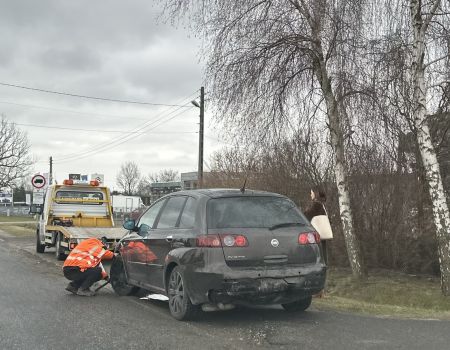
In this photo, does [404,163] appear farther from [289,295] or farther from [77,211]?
[77,211]

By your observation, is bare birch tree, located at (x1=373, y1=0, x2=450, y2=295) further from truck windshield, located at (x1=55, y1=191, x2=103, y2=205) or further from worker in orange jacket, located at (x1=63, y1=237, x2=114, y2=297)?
truck windshield, located at (x1=55, y1=191, x2=103, y2=205)

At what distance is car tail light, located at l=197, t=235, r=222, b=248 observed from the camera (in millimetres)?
6211

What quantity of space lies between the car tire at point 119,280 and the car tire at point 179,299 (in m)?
1.91

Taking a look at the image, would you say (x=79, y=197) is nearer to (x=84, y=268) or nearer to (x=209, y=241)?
(x=84, y=268)

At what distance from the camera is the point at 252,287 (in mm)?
6156

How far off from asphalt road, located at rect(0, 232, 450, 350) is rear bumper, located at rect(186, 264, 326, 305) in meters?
0.35

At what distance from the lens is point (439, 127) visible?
12.9 meters

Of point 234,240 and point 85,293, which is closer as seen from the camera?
point 234,240

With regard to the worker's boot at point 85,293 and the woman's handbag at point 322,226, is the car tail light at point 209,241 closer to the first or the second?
the worker's boot at point 85,293

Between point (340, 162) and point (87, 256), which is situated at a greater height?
point (340, 162)

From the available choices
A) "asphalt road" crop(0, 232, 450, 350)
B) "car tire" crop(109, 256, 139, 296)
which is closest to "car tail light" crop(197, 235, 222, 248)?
"asphalt road" crop(0, 232, 450, 350)

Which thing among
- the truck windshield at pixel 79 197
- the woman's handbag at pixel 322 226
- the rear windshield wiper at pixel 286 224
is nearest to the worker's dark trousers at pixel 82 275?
the rear windshield wiper at pixel 286 224

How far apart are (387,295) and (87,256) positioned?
539cm

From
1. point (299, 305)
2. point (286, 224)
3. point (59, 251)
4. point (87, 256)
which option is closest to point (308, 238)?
point (286, 224)
